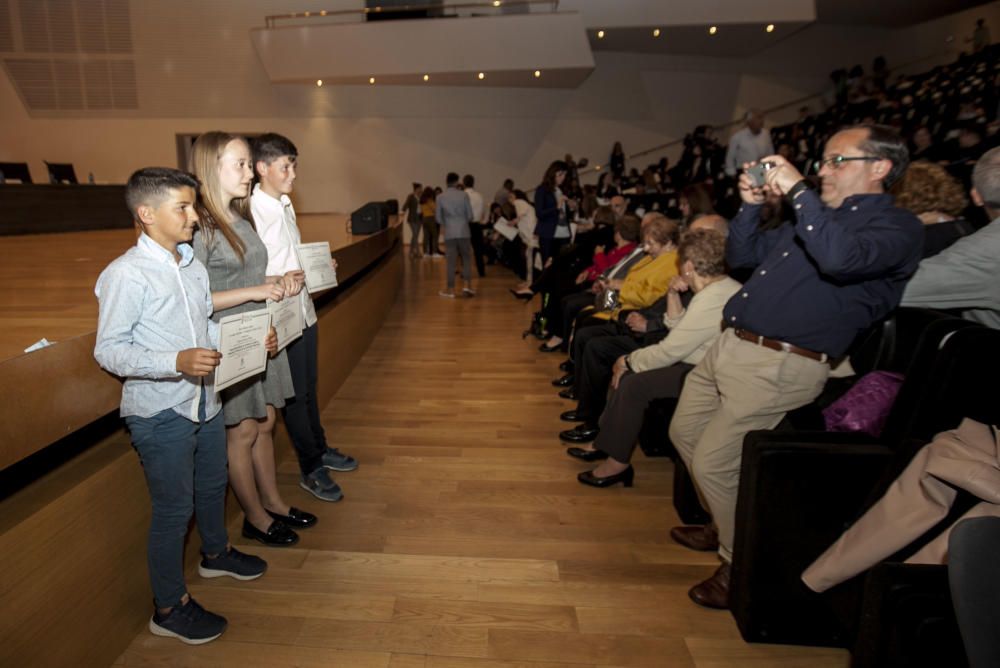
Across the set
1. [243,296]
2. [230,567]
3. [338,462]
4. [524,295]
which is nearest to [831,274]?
[243,296]

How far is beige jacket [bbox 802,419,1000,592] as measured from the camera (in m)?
1.29

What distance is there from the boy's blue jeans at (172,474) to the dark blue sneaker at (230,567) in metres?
0.29

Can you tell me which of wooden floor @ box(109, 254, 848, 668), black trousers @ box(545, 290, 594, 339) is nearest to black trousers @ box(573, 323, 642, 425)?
wooden floor @ box(109, 254, 848, 668)

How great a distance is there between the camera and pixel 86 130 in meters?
13.7

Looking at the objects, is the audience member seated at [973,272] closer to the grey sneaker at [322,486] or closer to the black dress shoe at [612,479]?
the black dress shoe at [612,479]

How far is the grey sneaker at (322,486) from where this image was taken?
9.25 ft

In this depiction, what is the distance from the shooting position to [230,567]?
2219 millimetres

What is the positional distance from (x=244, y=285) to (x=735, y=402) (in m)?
1.73

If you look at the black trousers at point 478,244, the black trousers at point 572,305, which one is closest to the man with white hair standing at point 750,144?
the black trousers at point 572,305

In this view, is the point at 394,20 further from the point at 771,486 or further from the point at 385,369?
the point at 771,486

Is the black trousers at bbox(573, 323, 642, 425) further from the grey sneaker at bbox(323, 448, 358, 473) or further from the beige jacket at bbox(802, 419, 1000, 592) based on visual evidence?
the beige jacket at bbox(802, 419, 1000, 592)

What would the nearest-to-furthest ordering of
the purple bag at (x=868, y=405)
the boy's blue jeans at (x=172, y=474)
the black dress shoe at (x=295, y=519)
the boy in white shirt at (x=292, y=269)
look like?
1. the boy's blue jeans at (x=172, y=474)
2. the purple bag at (x=868, y=405)
3. the boy in white shirt at (x=292, y=269)
4. the black dress shoe at (x=295, y=519)

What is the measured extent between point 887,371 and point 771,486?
2.25 feet

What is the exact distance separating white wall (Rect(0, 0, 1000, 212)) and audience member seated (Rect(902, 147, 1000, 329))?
1290 centimetres
